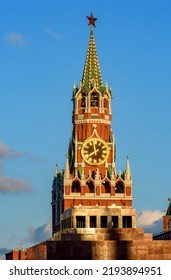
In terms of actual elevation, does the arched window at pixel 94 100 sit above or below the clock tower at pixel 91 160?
above

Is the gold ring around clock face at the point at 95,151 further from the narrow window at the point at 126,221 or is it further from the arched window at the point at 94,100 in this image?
the narrow window at the point at 126,221

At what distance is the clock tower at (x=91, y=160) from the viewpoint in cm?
18250

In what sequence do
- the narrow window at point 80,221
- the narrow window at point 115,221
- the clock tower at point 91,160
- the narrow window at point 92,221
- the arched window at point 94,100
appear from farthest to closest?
the arched window at point 94,100, the clock tower at point 91,160, the narrow window at point 115,221, the narrow window at point 92,221, the narrow window at point 80,221

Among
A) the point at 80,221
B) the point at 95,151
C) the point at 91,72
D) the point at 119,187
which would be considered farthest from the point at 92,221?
the point at 91,72

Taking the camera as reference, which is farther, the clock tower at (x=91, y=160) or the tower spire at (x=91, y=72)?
the tower spire at (x=91, y=72)

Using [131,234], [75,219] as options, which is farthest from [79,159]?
[131,234]

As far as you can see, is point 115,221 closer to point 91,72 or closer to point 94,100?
Result: point 94,100

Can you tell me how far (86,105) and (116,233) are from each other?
79158 mm

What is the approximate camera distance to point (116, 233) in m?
115

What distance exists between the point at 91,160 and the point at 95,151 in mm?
2453

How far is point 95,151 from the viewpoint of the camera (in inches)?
7421

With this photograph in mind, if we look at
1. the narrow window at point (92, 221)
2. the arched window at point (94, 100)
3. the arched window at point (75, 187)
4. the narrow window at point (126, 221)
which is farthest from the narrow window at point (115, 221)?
the arched window at point (94, 100)

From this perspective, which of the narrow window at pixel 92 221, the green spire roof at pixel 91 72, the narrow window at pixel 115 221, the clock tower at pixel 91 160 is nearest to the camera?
the narrow window at pixel 92 221

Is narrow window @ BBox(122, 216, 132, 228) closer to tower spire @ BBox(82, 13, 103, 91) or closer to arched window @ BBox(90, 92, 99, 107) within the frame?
arched window @ BBox(90, 92, 99, 107)
